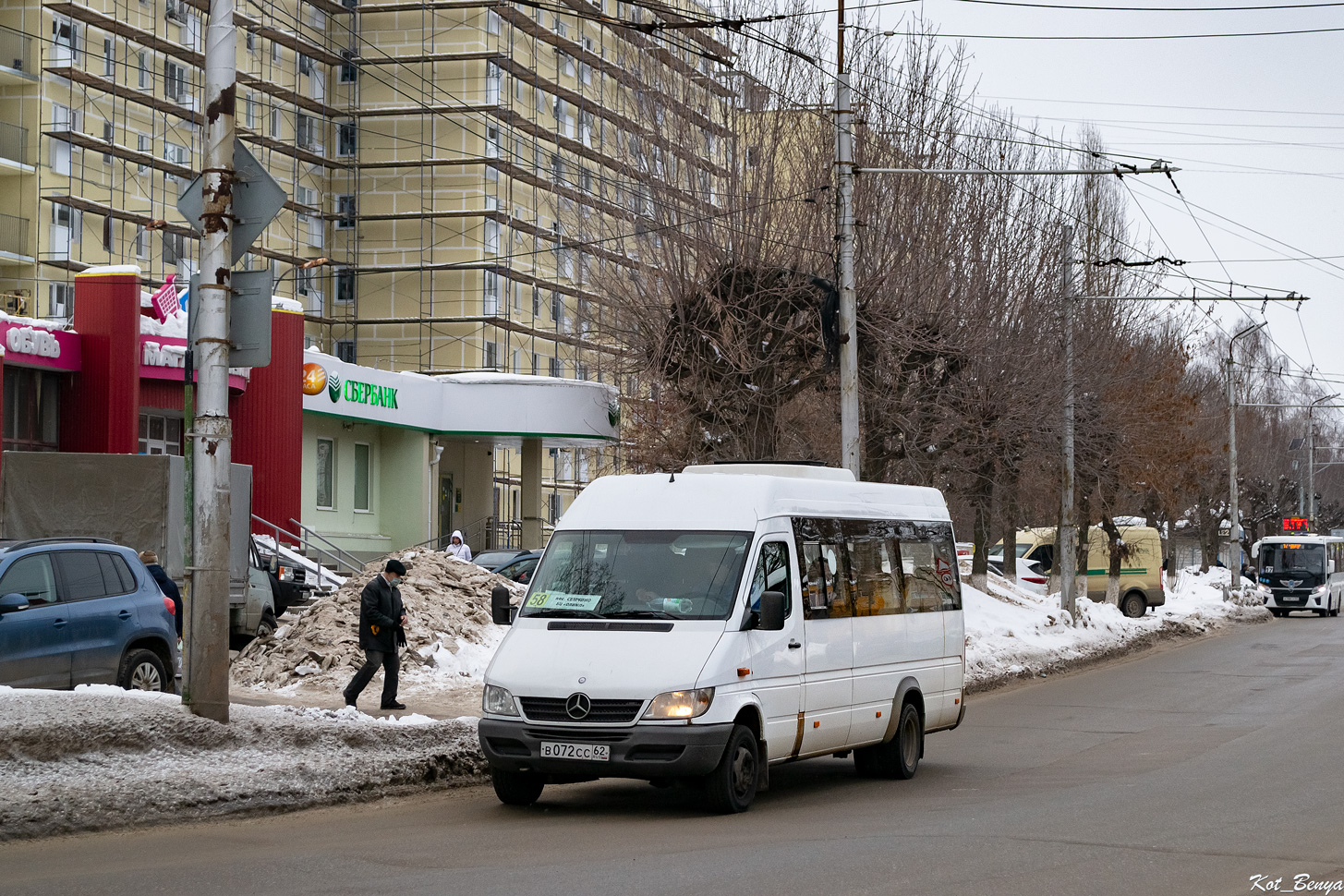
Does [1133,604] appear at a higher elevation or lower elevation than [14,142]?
lower

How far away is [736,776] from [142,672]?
21.2 feet

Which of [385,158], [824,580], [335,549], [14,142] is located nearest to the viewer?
[824,580]

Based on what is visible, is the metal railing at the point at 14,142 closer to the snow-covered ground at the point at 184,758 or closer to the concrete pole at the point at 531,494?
the concrete pole at the point at 531,494

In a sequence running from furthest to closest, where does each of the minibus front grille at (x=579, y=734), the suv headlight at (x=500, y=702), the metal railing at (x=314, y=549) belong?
1. the metal railing at (x=314, y=549)
2. the suv headlight at (x=500, y=702)
3. the minibus front grille at (x=579, y=734)

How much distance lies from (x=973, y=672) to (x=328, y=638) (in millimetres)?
10072

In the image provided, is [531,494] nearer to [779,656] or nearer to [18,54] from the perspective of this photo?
[18,54]

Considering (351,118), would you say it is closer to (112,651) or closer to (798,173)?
(798,173)

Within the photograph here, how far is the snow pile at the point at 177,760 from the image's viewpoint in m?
9.75

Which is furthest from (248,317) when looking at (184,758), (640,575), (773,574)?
(773,574)

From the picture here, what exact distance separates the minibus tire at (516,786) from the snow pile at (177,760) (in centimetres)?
111

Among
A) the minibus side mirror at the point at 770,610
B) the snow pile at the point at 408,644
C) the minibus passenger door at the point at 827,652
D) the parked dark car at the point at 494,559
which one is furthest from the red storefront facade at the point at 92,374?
the minibus side mirror at the point at 770,610

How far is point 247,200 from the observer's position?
40.0 feet

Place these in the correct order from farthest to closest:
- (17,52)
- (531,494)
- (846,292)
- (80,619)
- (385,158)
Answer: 1. (385,158)
2. (17,52)
3. (531,494)
4. (846,292)
5. (80,619)

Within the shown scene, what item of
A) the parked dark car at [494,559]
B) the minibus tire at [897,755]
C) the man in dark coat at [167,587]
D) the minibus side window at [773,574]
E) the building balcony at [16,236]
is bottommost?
the minibus tire at [897,755]
